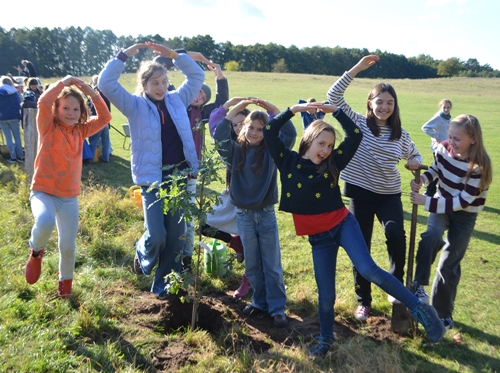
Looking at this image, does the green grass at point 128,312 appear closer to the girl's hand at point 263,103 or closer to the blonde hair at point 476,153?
the blonde hair at point 476,153

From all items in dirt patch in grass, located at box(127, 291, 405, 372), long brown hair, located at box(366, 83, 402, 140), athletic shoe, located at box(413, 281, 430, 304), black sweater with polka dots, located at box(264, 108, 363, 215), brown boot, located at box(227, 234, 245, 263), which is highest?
long brown hair, located at box(366, 83, 402, 140)

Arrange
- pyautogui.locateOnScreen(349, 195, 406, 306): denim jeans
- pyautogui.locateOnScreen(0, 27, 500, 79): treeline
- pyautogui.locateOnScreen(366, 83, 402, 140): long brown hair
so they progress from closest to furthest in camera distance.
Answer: pyautogui.locateOnScreen(349, 195, 406, 306): denim jeans, pyautogui.locateOnScreen(366, 83, 402, 140): long brown hair, pyautogui.locateOnScreen(0, 27, 500, 79): treeline

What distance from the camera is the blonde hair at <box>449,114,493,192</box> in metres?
3.54

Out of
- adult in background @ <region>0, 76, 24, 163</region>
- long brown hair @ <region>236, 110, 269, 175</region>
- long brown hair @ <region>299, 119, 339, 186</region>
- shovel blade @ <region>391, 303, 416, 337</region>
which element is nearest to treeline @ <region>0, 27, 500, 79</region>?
adult in background @ <region>0, 76, 24, 163</region>

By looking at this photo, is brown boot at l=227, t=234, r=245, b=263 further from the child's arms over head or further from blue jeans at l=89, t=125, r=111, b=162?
blue jeans at l=89, t=125, r=111, b=162

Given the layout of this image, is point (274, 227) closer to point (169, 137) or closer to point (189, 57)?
point (169, 137)

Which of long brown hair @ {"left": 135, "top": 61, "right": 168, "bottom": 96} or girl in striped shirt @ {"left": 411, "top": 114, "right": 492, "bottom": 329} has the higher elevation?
long brown hair @ {"left": 135, "top": 61, "right": 168, "bottom": 96}

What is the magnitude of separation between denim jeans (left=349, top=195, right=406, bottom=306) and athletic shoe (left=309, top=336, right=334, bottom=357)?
2.28 feet

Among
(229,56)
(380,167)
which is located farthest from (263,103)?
(229,56)

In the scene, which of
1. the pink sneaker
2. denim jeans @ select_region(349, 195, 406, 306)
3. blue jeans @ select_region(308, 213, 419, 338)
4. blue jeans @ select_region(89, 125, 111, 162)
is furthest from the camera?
blue jeans @ select_region(89, 125, 111, 162)

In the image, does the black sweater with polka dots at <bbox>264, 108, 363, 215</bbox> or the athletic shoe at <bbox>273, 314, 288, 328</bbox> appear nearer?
the black sweater with polka dots at <bbox>264, 108, 363, 215</bbox>

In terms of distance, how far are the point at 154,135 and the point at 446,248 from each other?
2.83 metres

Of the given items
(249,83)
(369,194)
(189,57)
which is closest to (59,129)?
(189,57)

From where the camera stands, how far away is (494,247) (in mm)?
6156
